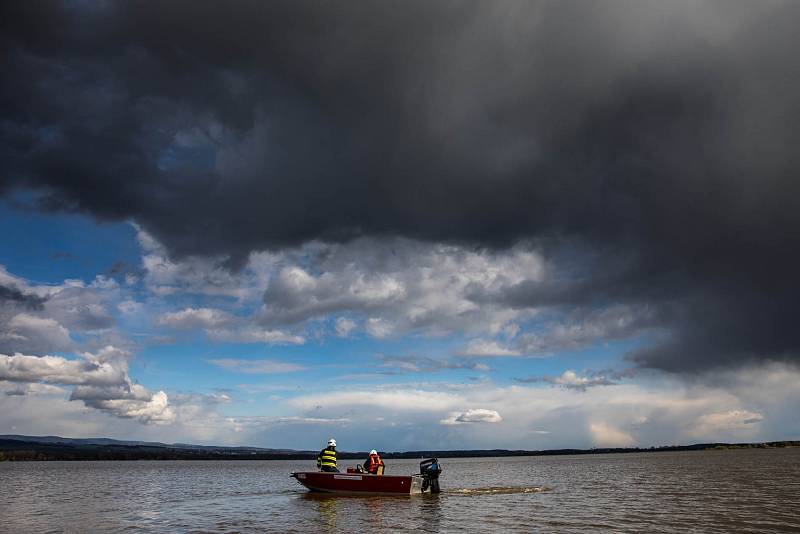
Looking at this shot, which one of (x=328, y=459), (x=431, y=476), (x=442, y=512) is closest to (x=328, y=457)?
(x=328, y=459)

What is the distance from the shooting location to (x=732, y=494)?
49.5 m

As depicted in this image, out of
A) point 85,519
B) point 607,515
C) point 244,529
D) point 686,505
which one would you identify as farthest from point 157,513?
point 686,505

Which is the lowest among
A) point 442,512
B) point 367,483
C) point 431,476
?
point 442,512

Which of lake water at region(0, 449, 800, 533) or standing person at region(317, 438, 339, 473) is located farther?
standing person at region(317, 438, 339, 473)

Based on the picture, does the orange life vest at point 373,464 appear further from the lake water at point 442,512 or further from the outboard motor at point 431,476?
the outboard motor at point 431,476

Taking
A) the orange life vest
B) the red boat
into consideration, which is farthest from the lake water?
the orange life vest

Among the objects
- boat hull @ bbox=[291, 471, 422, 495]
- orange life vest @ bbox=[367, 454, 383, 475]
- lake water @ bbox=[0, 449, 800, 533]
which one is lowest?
lake water @ bbox=[0, 449, 800, 533]

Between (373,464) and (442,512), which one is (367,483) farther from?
(442,512)

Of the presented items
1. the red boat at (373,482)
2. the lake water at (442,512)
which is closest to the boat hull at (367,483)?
the red boat at (373,482)

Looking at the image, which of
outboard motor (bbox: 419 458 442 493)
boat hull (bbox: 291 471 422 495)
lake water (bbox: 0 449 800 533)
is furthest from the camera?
outboard motor (bbox: 419 458 442 493)

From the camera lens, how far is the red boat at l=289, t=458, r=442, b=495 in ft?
160

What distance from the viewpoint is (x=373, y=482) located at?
160ft

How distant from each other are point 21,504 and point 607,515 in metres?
52.3

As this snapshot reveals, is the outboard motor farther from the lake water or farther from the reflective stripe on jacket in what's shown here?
the reflective stripe on jacket
